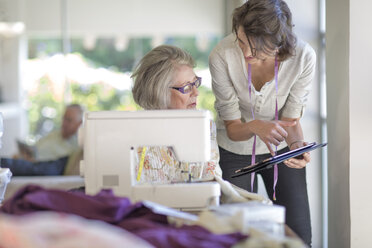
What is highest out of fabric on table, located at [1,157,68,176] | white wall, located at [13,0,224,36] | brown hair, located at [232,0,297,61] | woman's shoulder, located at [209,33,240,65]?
white wall, located at [13,0,224,36]

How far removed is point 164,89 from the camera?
2531mm

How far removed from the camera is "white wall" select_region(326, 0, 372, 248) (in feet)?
9.96

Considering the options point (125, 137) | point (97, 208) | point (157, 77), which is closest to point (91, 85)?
point (157, 77)

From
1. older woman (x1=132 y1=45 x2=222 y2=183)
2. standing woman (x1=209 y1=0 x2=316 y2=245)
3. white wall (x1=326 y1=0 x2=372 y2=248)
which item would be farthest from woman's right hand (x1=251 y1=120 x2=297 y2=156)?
white wall (x1=326 y1=0 x2=372 y2=248)

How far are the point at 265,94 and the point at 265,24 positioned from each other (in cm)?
48

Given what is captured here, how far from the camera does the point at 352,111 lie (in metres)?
3.09

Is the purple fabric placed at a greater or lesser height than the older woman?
lesser

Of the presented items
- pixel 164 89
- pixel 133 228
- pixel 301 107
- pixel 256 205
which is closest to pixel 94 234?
pixel 133 228

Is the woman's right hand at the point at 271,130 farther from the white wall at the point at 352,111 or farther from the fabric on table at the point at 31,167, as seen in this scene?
the fabric on table at the point at 31,167

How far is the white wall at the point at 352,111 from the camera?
9.96 ft

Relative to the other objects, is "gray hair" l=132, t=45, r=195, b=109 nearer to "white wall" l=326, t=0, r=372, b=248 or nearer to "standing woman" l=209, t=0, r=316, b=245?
"standing woman" l=209, t=0, r=316, b=245

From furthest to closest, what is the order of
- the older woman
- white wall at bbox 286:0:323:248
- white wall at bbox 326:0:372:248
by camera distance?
white wall at bbox 286:0:323:248
white wall at bbox 326:0:372:248
the older woman

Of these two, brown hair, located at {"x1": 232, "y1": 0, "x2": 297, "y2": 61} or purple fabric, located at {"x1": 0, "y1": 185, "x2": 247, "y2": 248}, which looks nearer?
purple fabric, located at {"x1": 0, "y1": 185, "x2": 247, "y2": 248}

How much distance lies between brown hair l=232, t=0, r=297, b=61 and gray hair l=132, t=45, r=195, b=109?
1.00 ft
